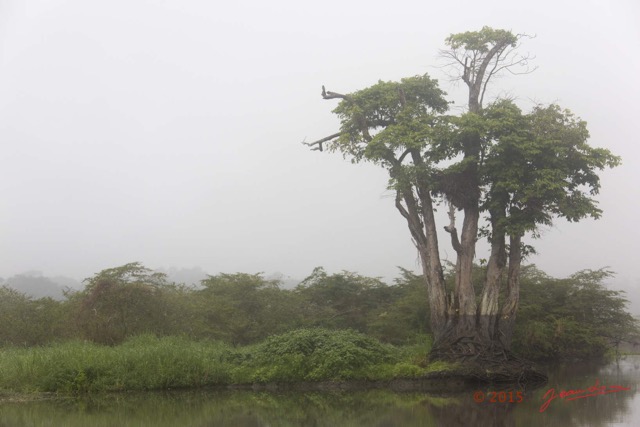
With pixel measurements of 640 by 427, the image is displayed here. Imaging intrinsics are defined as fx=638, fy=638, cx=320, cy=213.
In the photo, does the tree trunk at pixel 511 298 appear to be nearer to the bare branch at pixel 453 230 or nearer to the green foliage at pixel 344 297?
the bare branch at pixel 453 230

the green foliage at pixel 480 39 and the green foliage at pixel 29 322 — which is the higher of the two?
the green foliage at pixel 480 39

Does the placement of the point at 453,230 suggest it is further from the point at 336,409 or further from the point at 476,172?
the point at 336,409

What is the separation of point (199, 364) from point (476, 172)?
937 cm

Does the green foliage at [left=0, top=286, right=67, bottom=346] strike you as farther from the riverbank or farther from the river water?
the river water

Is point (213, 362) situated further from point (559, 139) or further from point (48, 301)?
point (559, 139)

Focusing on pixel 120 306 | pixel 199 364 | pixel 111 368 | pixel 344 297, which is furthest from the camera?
pixel 344 297

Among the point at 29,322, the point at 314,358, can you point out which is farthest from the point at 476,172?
the point at 29,322

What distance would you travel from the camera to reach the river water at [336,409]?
472 inches

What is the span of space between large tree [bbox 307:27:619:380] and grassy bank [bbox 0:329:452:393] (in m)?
1.91

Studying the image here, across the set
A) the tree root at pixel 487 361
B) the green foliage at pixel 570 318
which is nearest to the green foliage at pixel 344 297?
the green foliage at pixel 570 318

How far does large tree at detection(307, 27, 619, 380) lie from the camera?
56.7 feet

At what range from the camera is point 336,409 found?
44.9ft

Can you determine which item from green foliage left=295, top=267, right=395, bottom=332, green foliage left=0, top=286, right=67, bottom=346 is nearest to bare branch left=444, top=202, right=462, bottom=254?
green foliage left=295, top=267, right=395, bottom=332

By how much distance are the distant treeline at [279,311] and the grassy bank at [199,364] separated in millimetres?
2169
